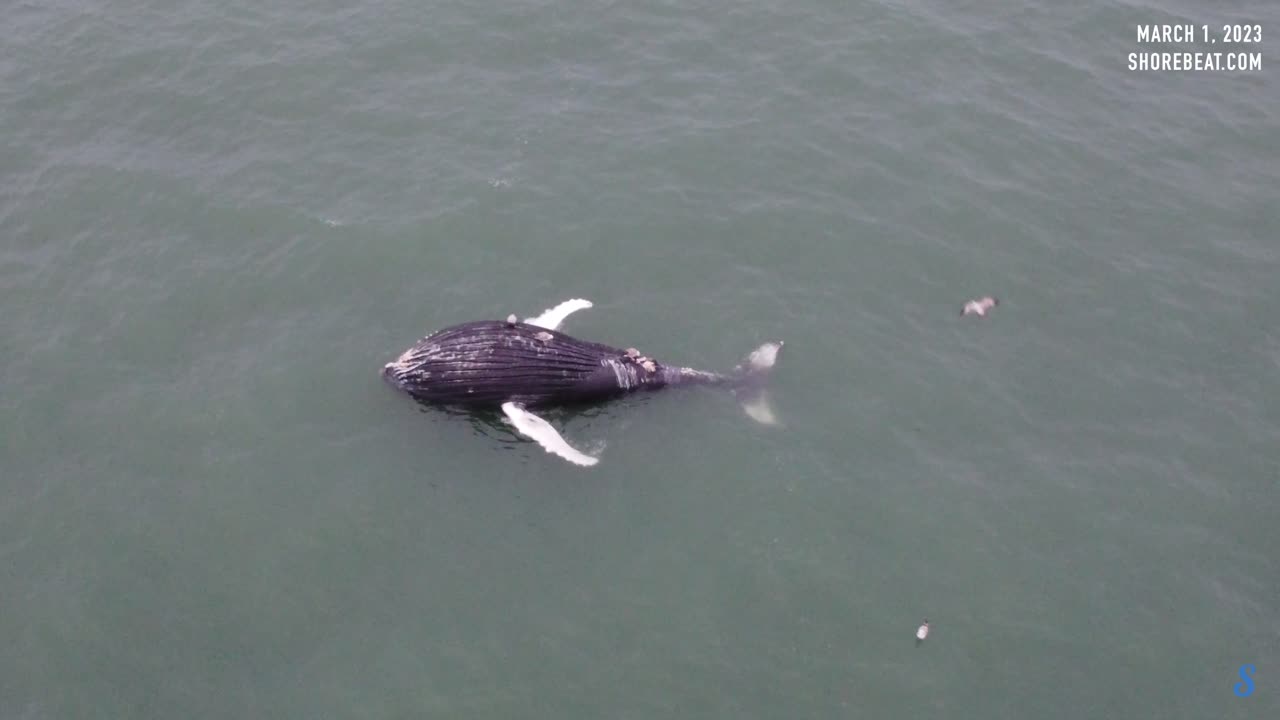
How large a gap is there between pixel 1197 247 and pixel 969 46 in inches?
498

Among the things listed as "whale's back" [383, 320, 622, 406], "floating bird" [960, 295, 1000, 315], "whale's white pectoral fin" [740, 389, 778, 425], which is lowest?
"whale's white pectoral fin" [740, 389, 778, 425]

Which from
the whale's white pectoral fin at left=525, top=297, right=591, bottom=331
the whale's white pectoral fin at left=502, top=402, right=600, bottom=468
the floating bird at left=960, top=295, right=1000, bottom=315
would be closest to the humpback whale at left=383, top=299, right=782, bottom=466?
the whale's white pectoral fin at left=502, top=402, right=600, bottom=468

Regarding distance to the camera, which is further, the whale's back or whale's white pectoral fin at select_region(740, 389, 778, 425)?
whale's white pectoral fin at select_region(740, 389, 778, 425)

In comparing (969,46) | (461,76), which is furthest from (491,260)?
(969,46)

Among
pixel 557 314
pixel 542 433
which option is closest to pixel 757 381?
pixel 557 314

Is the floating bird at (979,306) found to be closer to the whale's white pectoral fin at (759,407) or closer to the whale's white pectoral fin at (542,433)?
the whale's white pectoral fin at (759,407)

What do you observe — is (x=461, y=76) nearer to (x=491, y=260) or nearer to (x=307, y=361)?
(x=491, y=260)

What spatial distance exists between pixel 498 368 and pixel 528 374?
832 mm

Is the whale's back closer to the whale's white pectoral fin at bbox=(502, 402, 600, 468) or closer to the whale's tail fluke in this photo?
the whale's white pectoral fin at bbox=(502, 402, 600, 468)

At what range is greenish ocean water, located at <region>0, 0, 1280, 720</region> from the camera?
70.2 ft

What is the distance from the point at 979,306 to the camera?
93.7 ft

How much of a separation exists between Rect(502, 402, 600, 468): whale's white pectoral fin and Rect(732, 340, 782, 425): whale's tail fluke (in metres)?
4.65

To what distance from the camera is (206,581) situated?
74.4 ft

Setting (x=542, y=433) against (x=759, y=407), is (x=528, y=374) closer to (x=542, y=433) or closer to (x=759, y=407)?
(x=542, y=433)
